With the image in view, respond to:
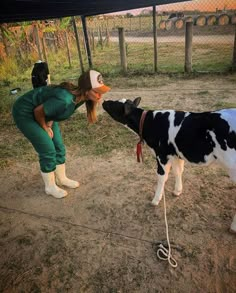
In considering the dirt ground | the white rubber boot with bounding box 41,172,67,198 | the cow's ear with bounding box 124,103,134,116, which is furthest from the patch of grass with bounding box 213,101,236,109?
the white rubber boot with bounding box 41,172,67,198

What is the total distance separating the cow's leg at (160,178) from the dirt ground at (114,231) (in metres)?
0.10

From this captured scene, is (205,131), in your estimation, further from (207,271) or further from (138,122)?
(207,271)

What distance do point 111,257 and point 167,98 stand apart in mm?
5046

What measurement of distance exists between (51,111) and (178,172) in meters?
1.76

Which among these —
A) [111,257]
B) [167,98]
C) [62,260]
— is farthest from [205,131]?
[167,98]

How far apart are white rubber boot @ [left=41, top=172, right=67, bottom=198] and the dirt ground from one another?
0.09 meters

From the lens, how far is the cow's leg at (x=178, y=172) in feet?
12.0

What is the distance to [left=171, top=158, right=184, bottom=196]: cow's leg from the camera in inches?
144

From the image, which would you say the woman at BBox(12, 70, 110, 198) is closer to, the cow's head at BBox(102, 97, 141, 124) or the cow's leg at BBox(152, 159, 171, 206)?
the cow's head at BBox(102, 97, 141, 124)

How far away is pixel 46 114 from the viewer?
316 cm

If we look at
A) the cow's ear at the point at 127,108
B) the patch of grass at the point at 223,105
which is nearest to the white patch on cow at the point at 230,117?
the cow's ear at the point at 127,108

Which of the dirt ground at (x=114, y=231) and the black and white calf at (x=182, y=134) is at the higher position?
the black and white calf at (x=182, y=134)

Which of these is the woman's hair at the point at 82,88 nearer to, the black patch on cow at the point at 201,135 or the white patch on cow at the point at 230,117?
the black patch on cow at the point at 201,135

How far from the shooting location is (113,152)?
16.7 ft
